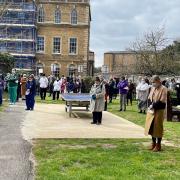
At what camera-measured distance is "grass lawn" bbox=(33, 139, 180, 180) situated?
31.2ft

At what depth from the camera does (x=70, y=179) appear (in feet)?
29.8

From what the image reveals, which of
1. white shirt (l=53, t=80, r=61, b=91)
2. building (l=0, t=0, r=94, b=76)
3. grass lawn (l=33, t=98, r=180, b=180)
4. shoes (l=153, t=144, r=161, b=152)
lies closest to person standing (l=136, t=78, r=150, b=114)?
grass lawn (l=33, t=98, r=180, b=180)

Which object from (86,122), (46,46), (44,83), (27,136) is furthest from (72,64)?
(27,136)

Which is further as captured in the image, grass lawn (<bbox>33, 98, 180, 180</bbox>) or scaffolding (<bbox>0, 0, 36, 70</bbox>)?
scaffolding (<bbox>0, 0, 36, 70</bbox>)

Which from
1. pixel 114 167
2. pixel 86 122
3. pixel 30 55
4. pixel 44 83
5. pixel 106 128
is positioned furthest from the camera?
pixel 30 55

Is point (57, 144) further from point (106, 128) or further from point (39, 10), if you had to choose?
point (39, 10)

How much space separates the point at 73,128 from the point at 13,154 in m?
5.67

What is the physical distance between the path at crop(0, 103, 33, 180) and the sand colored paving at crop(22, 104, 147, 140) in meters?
0.38

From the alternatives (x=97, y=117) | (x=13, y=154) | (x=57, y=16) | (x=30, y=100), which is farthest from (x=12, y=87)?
(x=57, y=16)

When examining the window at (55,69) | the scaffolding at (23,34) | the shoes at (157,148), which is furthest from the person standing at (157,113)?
the window at (55,69)

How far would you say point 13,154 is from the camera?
11.4m

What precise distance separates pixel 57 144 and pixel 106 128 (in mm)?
4585

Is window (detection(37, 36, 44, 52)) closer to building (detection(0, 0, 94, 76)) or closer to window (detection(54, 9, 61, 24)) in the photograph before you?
building (detection(0, 0, 94, 76))

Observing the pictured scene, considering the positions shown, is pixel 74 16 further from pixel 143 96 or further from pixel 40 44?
pixel 143 96
